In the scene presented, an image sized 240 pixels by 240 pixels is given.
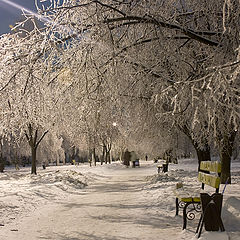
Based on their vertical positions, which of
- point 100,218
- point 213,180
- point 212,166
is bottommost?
point 100,218

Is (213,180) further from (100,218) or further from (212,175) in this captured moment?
(100,218)

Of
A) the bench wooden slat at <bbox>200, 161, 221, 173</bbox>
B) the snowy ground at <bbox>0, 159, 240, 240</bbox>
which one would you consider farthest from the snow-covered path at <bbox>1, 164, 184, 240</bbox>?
the bench wooden slat at <bbox>200, 161, 221, 173</bbox>

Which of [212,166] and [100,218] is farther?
[100,218]

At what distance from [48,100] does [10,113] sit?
Answer: 2.55 ft

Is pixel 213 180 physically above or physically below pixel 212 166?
below

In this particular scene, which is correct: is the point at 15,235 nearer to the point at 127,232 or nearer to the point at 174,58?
the point at 127,232

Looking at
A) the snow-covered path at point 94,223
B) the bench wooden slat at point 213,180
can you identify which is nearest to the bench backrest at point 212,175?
the bench wooden slat at point 213,180

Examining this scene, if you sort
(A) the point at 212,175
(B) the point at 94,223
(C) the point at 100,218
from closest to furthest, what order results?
1. (A) the point at 212,175
2. (B) the point at 94,223
3. (C) the point at 100,218

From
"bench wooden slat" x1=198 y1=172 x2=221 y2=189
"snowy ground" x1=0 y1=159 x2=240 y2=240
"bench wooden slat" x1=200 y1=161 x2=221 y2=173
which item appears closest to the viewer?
"bench wooden slat" x1=198 y1=172 x2=221 y2=189

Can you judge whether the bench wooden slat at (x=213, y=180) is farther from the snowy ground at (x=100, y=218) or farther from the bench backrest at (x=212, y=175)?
the snowy ground at (x=100, y=218)

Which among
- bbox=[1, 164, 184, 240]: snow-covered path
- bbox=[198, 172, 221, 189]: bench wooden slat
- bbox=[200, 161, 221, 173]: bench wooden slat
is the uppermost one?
bbox=[200, 161, 221, 173]: bench wooden slat

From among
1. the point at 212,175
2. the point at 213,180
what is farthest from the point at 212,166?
the point at 213,180

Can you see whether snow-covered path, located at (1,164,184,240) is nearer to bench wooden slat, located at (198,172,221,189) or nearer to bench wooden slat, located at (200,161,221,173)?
bench wooden slat, located at (198,172,221,189)

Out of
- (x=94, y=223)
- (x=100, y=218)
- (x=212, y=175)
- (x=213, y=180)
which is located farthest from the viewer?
(x=100, y=218)
